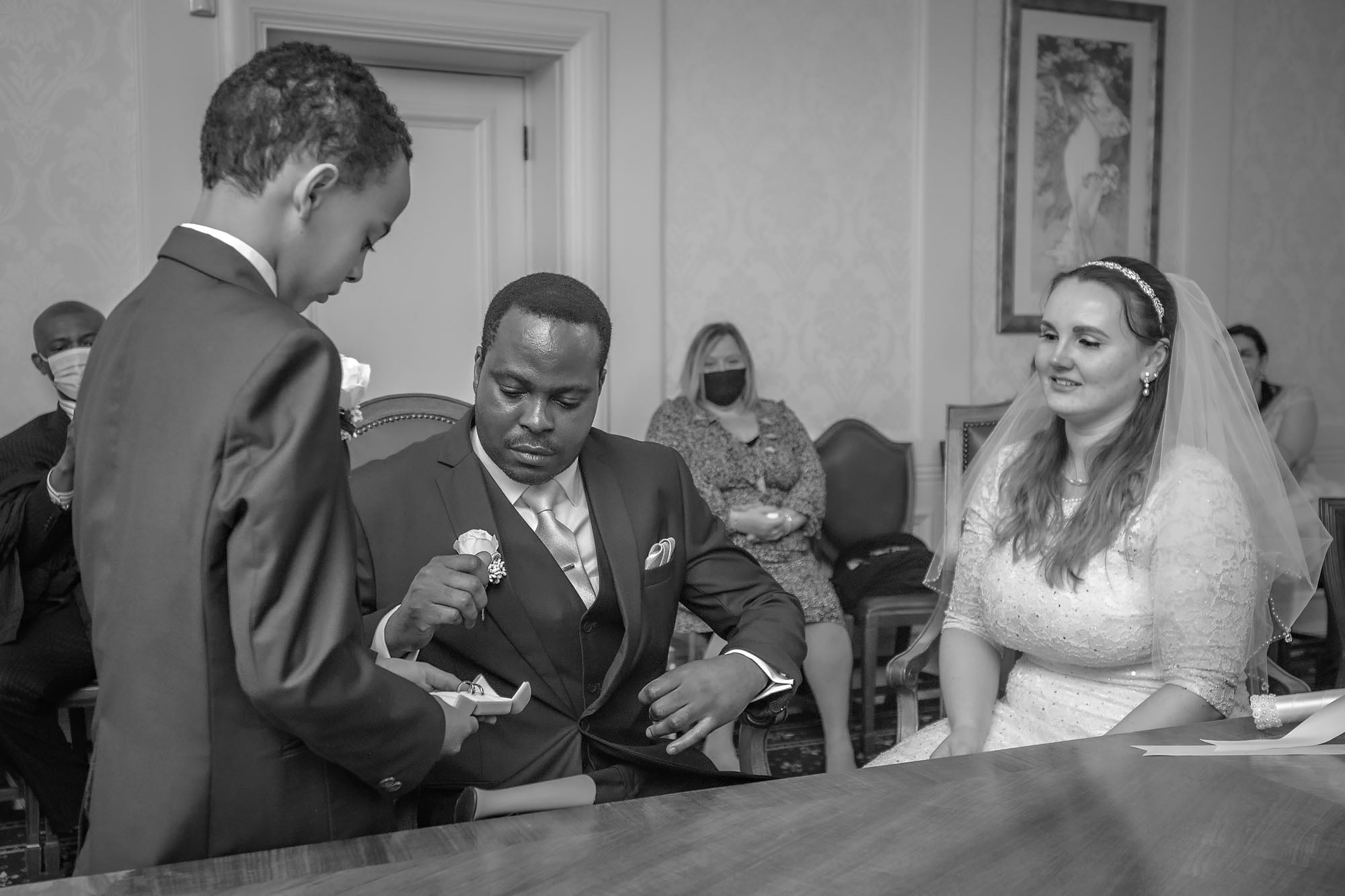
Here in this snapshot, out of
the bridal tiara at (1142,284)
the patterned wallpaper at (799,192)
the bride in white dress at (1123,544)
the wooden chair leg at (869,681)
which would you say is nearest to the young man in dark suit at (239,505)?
the bride in white dress at (1123,544)

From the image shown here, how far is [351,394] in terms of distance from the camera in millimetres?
1668

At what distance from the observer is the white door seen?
5.20 meters

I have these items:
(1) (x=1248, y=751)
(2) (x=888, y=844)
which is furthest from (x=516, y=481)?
(1) (x=1248, y=751)

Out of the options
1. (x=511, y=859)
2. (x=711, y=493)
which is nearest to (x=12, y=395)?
(x=711, y=493)

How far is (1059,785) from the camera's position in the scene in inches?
65.9

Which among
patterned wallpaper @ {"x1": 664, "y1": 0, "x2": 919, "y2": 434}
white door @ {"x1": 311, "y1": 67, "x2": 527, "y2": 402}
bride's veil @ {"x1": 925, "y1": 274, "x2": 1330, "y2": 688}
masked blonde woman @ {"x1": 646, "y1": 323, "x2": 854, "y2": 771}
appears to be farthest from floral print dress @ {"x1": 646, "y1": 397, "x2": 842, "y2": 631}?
bride's veil @ {"x1": 925, "y1": 274, "x2": 1330, "y2": 688}

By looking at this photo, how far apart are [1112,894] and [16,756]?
119 inches

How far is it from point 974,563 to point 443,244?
3218 mm

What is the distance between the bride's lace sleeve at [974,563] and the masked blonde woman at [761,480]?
159cm

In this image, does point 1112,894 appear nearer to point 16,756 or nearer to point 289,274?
point 289,274

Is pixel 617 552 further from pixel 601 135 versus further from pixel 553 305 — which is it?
pixel 601 135

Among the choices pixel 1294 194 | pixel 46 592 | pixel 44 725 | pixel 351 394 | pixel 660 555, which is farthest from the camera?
pixel 1294 194

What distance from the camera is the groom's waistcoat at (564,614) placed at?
2.21 m

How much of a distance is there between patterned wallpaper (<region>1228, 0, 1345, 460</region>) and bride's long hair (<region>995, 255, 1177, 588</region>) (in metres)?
4.17
